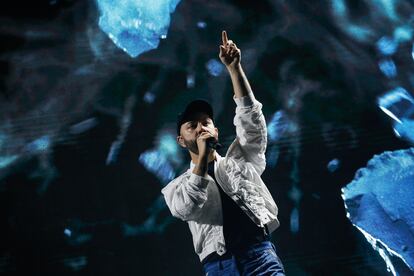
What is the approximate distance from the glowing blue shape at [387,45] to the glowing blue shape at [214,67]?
756mm

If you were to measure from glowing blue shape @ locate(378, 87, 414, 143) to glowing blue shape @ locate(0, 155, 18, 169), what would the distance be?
1680mm

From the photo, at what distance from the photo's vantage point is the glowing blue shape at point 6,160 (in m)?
2.30

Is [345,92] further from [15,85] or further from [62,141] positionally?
[15,85]

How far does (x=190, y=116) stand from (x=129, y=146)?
2.80ft

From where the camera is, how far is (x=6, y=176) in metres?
2.30

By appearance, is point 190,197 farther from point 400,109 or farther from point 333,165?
point 400,109

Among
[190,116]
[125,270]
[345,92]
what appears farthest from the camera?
[345,92]

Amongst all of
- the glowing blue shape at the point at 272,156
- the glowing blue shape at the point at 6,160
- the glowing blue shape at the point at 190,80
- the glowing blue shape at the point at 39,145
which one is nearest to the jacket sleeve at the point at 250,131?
the glowing blue shape at the point at 272,156

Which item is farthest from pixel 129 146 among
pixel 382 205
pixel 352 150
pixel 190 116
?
pixel 382 205

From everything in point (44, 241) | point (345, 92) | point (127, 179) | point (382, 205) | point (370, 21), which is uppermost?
point (370, 21)

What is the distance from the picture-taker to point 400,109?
2.34m

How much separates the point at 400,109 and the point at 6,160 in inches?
70.9

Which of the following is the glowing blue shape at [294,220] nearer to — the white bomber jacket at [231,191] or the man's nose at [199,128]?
the white bomber jacket at [231,191]

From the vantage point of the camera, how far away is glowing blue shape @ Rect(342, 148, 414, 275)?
2.21 meters
